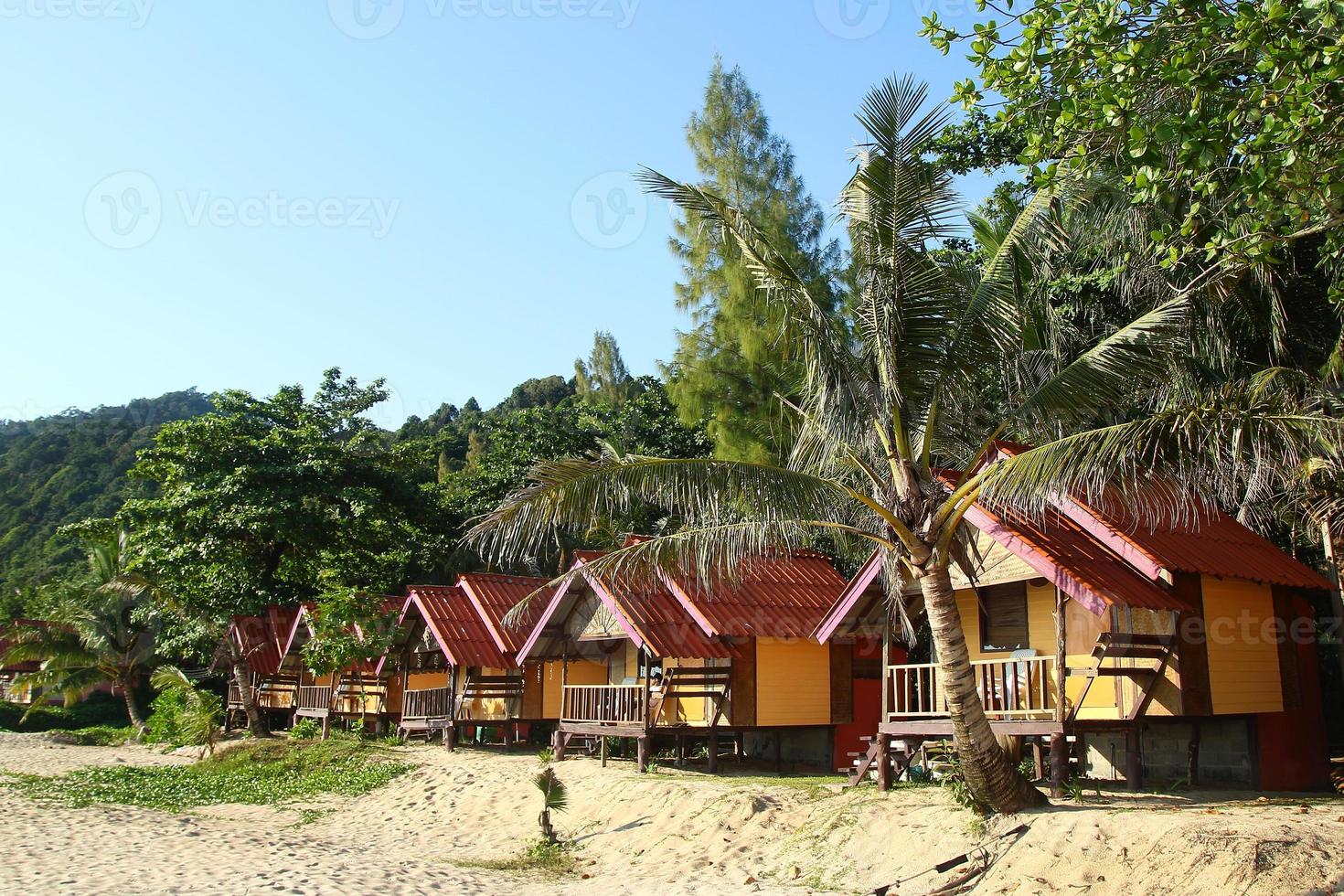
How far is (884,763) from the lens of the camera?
1386cm

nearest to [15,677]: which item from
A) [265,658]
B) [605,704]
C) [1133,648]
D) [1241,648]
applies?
[265,658]

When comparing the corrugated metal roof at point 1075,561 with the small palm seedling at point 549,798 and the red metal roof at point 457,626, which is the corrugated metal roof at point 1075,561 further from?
the red metal roof at point 457,626

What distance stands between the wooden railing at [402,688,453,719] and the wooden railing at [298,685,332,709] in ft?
12.5

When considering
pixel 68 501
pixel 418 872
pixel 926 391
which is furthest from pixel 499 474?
pixel 68 501

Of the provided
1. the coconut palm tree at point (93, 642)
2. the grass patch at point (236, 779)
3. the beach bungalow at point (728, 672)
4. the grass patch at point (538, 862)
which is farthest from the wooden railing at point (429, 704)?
the coconut palm tree at point (93, 642)

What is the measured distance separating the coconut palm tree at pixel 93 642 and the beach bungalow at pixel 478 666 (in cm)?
1633

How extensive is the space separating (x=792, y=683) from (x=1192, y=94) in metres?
11.4

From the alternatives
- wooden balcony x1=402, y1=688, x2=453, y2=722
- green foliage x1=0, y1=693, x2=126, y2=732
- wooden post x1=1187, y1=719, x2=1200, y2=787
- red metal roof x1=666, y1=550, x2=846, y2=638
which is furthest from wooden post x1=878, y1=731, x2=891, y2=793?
green foliage x1=0, y1=693, x2=126, y2=732

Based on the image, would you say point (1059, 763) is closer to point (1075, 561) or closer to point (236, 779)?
point (1075, 561)

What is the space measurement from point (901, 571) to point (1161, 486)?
3312mm

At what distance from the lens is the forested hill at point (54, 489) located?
187ft

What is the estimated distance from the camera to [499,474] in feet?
115

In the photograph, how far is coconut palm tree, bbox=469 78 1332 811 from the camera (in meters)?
10.8

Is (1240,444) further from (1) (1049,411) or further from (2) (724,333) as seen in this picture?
(2) (724,333)
